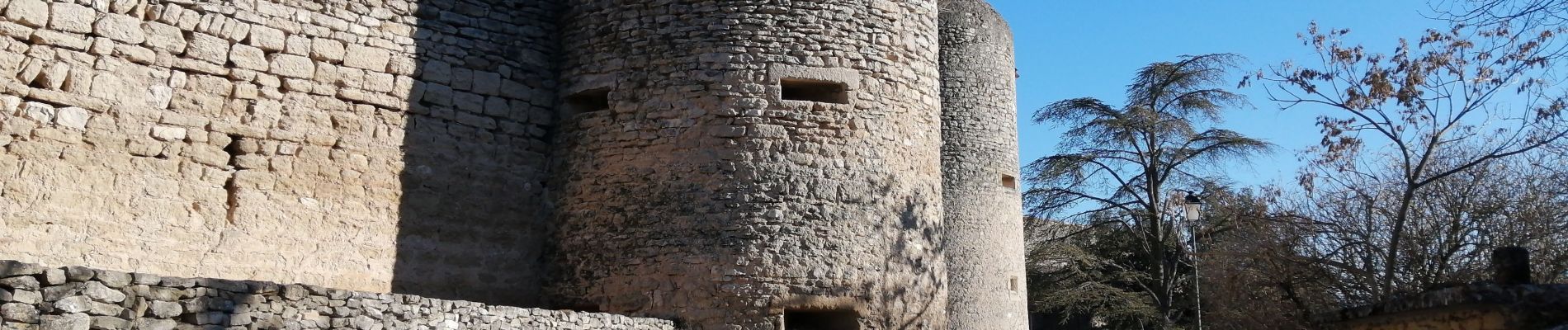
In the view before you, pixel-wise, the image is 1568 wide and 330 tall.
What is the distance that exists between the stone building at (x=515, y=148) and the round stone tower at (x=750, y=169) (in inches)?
0.7

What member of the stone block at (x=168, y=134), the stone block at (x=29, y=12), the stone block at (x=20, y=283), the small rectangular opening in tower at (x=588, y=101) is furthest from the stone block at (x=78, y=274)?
the small rectangular opening in tower at (x=588, y=101)

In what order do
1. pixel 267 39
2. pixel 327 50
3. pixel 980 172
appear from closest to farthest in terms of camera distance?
pixel 267 39 → pixel 327 50 → pixel 980 172

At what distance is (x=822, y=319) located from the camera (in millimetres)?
9742

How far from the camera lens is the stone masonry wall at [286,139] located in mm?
8141

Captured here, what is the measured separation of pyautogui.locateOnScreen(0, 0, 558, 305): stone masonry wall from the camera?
8.14m

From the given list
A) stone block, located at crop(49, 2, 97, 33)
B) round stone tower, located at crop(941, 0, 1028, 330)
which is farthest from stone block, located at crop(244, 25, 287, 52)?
round stone tower, located at crop(941, 0, 1028, 330)

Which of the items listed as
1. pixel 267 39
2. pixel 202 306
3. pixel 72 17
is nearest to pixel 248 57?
pixel 267 39

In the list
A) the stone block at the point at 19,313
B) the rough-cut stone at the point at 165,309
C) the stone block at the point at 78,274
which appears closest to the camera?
the stone block at the point at 19,313

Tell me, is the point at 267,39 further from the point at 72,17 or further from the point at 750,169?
the point at 750,169

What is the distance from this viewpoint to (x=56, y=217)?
8.05 metres

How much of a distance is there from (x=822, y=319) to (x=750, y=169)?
1169mm

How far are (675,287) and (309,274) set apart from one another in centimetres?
232

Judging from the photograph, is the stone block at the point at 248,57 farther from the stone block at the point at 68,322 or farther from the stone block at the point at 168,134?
the stone block at the point at 68,322

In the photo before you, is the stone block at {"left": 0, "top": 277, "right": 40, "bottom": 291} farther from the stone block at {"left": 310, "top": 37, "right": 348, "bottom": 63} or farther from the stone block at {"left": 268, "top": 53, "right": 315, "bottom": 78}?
the stone block at {"left": 310, "top": 37, "right": 348, "bottom": 63}
